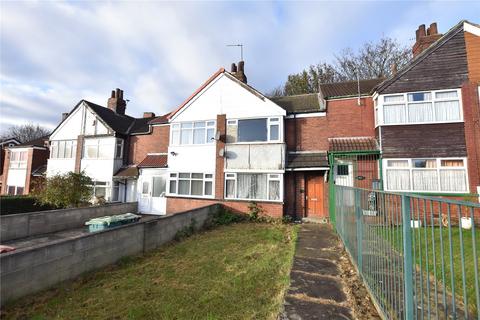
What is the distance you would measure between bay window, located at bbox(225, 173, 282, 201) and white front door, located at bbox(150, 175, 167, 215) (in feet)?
17.2

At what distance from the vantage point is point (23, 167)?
78.7 feet

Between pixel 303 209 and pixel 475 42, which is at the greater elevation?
pixel 475 42

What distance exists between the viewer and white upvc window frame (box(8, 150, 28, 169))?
24.1 metres

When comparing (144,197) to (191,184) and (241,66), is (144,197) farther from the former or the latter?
(241,66)

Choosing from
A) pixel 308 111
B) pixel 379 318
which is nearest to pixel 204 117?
pixel 308 111

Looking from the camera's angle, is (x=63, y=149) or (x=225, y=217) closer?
(x=225, y=217)

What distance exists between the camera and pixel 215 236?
31.7 ft

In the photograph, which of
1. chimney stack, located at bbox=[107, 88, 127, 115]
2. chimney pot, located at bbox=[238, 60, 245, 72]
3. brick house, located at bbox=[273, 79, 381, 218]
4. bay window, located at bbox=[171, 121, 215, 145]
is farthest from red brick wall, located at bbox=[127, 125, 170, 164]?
brick house, located at bbox=[273, 79, 381, 218]

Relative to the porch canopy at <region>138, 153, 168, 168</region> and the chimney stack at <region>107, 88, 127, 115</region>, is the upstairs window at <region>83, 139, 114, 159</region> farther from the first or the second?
the chimney stack at <region>107, 88, 127, 115</region>

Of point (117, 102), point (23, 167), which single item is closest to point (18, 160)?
point (23, 167)

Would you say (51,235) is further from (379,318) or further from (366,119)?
(366,119)

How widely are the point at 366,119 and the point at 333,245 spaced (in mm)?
7819

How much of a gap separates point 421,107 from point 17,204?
23679 mm

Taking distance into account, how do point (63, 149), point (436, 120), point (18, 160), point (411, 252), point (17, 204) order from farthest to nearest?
point (18, 160), point (63, 149), point (17, 204), point (436, 120), point (411, 252)
